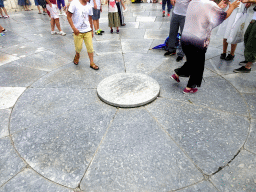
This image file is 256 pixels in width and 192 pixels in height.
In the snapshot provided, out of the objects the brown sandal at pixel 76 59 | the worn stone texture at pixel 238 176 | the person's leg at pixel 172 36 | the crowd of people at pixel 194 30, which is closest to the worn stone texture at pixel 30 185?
the worn stone texture at pixel 238 176

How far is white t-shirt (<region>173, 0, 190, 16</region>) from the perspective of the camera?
14.7ft

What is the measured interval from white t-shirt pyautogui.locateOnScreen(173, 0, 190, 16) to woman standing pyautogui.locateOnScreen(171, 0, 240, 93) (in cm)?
176

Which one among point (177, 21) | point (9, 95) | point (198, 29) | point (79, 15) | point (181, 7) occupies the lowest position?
point (9, 95)

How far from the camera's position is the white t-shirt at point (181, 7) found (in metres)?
4.47

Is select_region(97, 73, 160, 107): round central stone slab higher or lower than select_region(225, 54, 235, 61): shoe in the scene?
lower

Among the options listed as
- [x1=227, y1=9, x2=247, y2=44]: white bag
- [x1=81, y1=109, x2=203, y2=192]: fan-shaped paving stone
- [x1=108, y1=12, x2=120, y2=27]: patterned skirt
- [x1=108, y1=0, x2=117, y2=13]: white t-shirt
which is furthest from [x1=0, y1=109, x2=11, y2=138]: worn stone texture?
[x1=108, y1=0, x2=117, y2=13]: white t-shirt

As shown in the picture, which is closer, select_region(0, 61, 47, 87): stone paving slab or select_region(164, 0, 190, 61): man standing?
select_region(0, 61, 47, 87): stone paving slab

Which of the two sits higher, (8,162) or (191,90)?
(191,90)

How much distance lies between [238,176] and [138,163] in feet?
3.71

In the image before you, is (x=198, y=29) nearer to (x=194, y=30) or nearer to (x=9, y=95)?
(x=194, y=30)

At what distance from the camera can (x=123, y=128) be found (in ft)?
8.79

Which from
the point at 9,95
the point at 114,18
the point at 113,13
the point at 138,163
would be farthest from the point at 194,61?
the point at 113,13

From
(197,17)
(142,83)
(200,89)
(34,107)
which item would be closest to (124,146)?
(142,83)

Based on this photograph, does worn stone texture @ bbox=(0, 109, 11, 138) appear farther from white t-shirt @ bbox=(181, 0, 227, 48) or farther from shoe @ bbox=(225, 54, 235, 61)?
shoe @ bbox=(225, 54, 235, 61)
